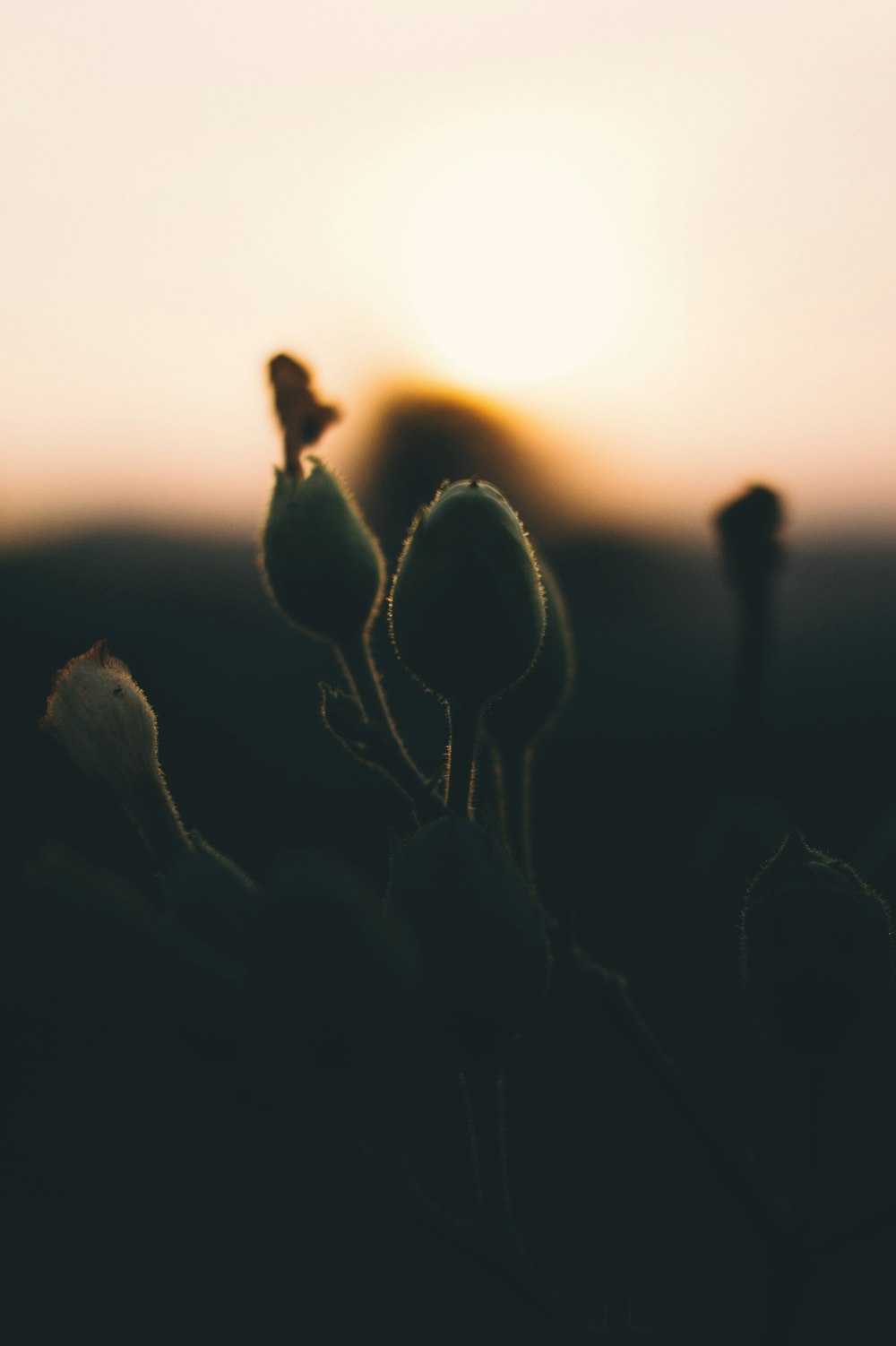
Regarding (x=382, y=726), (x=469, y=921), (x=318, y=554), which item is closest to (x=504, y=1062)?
(x=469, y=921)

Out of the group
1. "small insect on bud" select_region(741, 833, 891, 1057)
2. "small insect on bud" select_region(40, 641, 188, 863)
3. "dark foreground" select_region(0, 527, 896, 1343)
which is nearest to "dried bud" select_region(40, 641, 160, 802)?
"small insect on bud" select_region(40, 641, 188, 863)

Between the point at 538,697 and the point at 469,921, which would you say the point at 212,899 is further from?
the point at 538,697

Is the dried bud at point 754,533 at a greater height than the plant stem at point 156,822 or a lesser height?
greater

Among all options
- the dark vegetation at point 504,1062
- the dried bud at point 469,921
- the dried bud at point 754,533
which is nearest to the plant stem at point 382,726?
the dark vegetation at point 504,1062

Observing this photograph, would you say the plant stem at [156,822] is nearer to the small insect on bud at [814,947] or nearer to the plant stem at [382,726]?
the plant stem at [382,726]

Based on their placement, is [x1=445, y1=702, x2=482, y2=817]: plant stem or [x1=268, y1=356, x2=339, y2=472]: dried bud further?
[x1=268, y1=356, x2=339, y2=472]: dried bud

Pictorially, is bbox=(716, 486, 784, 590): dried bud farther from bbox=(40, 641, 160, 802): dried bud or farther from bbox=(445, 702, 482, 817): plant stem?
bbox=(40, 641, 160, 802): dried bud

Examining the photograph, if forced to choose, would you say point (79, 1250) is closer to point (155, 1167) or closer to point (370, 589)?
point (155, 1167)

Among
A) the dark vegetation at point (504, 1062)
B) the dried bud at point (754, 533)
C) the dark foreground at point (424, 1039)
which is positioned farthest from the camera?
the dried bud at point (754, 533)
